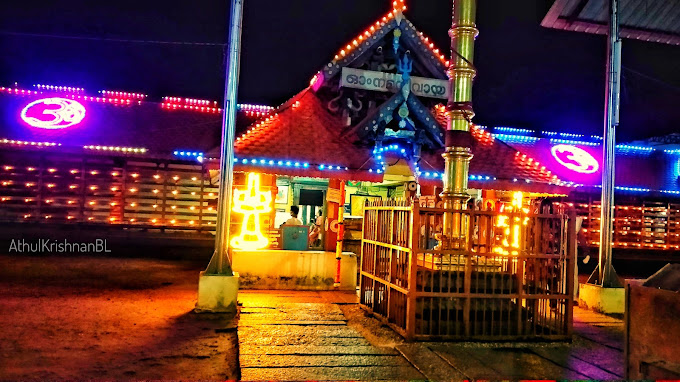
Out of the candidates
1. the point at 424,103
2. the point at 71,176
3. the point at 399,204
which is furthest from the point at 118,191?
the point at 399,204

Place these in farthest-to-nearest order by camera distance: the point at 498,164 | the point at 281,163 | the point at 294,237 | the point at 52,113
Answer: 1. the point at 52,113
2. the point at 498,164
3. the point at 294,237
4. the point at 281,163

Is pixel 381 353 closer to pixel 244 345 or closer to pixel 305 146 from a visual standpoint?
pixel 244 345

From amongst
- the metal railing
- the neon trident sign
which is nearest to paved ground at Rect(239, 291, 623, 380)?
the metal railing

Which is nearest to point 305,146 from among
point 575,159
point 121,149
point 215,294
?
point 215,294

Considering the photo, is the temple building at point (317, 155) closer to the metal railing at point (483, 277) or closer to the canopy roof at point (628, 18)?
the metal railing at point (483, 277)

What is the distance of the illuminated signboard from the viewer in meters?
19.1

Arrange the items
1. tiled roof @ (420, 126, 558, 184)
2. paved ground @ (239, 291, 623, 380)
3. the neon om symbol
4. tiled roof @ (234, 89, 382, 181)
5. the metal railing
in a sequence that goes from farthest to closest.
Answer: the neon om symbol → tiled roof @ (420, 126, 558, 184) → tiled roof @ (234, 89, 382, 181) → the metal railing → paved ground @ (239, 291, 623, 380)

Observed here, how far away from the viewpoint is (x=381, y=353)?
6.61 m

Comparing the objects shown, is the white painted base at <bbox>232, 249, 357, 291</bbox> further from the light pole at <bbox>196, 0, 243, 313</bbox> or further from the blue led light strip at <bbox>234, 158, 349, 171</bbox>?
the light pole at <bbox>196, 0, 243, 313</bbox>

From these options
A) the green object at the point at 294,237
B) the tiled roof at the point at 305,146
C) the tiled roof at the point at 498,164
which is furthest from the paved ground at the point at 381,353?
the tiled roof at the point at 498,164

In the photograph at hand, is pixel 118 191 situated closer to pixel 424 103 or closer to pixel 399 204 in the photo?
pixel 424 103

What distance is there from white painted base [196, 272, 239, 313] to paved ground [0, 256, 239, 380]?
0.73ft

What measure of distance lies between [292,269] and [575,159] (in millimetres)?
12915

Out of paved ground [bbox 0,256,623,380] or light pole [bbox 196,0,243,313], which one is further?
light pole [bbox 196,0,243,313]
